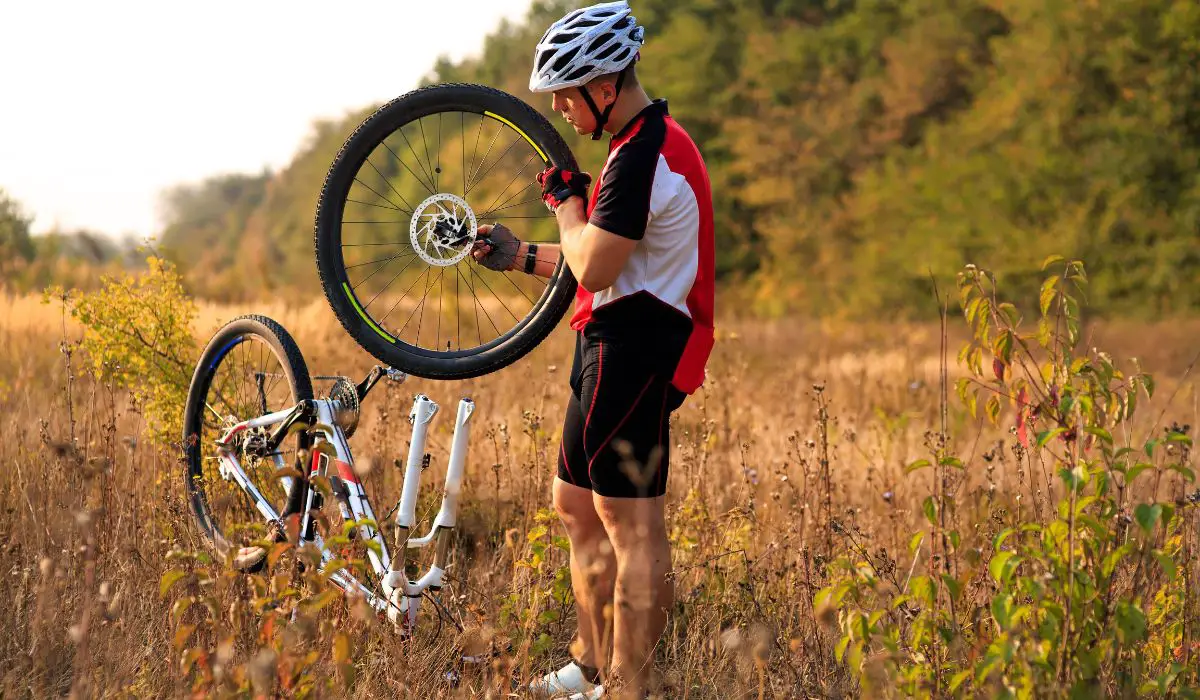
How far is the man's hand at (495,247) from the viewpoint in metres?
3.78

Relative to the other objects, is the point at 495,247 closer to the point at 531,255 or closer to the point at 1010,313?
the point at 531,255

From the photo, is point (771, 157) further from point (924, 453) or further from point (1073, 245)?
point (924, 453)

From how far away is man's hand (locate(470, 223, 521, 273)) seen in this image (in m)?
3.78

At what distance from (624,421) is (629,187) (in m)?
0.70

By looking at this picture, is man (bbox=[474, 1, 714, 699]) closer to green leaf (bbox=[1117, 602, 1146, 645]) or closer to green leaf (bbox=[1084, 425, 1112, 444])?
green leaf (bbox=[1084, 425, 1112, 444])

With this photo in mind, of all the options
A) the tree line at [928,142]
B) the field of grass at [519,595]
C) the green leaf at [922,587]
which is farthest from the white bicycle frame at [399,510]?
the tree line at [928,142]

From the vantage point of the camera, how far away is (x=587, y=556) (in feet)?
12.5

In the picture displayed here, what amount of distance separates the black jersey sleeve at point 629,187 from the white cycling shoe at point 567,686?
145 cm

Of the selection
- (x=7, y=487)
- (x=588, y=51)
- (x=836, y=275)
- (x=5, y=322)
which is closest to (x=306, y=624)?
(x=588, y=51)

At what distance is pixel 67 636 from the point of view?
12.6 ft

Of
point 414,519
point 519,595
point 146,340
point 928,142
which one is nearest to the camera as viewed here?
point 414,519

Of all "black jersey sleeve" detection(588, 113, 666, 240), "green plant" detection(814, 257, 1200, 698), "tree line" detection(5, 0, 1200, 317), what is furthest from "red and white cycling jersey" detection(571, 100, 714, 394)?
"tree line" detection(5, 0, 1200, 317)

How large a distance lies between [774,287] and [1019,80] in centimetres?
1074

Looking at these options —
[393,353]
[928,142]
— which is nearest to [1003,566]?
[393,353]
